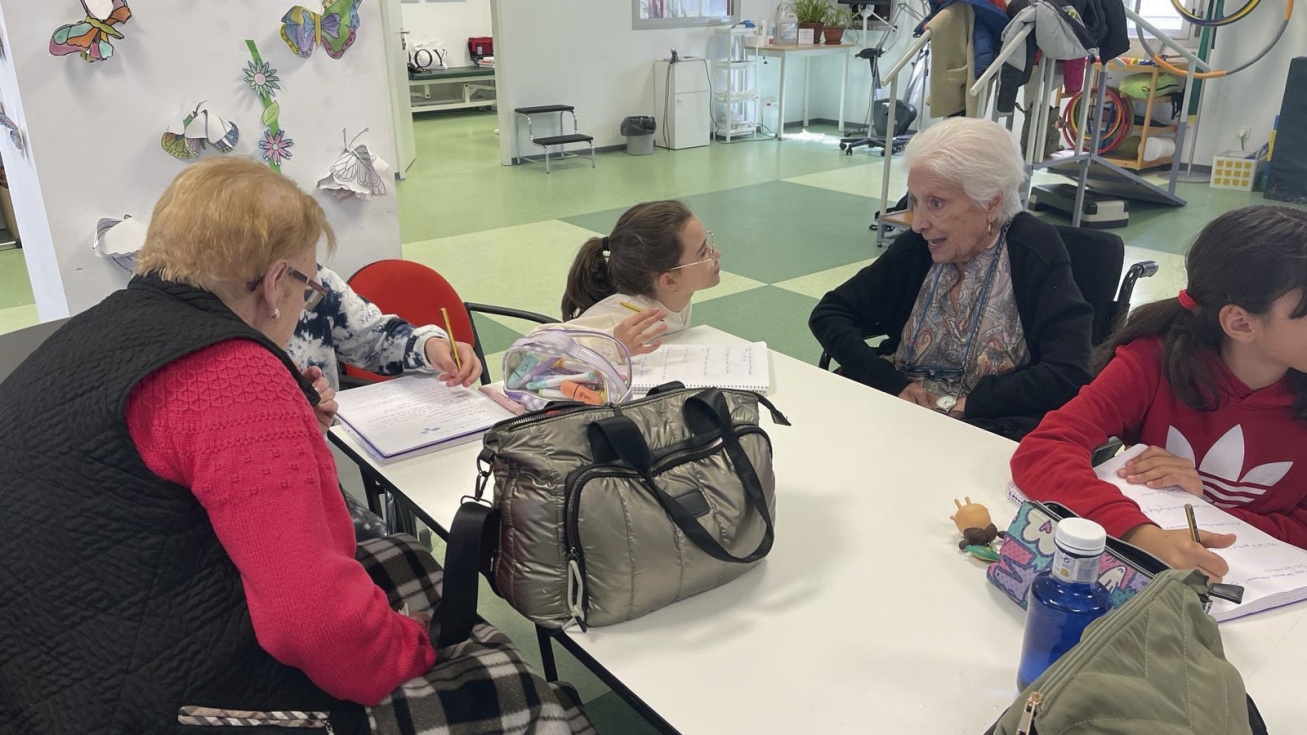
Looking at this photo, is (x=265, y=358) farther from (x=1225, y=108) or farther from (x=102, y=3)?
(x=1225, y=108)

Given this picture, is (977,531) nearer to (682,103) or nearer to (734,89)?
(682,103)

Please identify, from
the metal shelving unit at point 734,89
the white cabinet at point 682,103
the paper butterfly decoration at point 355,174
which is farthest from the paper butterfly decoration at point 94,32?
the metal shelving unit at point 734,89

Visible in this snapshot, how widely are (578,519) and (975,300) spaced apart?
1484 mm

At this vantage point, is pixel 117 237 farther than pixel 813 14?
No

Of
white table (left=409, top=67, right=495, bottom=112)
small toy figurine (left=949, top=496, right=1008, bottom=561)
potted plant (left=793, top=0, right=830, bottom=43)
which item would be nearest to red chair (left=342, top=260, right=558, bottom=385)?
small toy figurine (left=949, top=496, right=1008, bottom=561)

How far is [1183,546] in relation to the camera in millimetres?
1288

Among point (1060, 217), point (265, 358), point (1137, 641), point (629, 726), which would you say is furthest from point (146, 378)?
point (1060, 217)

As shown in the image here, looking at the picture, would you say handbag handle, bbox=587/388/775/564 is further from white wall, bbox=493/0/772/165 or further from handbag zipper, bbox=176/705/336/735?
white wall, bbox=493/0/772/165

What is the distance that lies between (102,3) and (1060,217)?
231 inches

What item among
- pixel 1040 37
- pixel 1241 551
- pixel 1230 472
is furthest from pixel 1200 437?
pixel 1040 37

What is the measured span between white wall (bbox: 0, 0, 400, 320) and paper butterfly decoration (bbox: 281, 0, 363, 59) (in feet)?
0.07

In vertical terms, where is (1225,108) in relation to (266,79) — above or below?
below

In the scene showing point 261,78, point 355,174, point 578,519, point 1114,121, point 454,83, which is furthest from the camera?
point 454,83

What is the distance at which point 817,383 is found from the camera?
2.06 meters
